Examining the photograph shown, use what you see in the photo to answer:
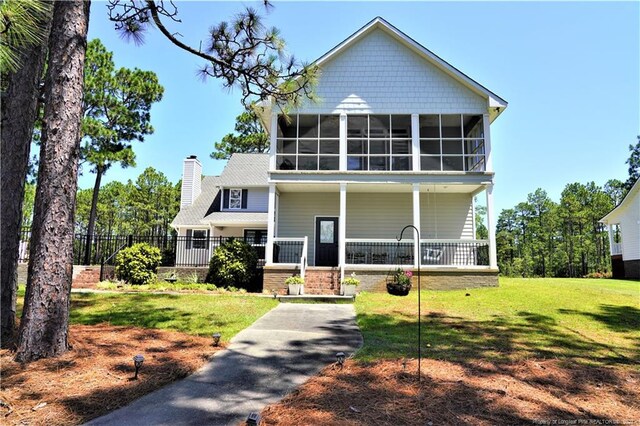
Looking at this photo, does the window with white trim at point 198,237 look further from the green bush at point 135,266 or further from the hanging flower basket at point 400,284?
the hanging flower basket at point 400,284

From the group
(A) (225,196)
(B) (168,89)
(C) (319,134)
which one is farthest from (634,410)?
(B) (168,89)

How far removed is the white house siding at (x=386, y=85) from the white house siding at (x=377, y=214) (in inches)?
146

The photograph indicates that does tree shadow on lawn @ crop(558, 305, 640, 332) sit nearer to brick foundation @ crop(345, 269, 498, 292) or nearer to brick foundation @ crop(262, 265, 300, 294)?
brick foundation @ crop(345, 269, 498, 292)

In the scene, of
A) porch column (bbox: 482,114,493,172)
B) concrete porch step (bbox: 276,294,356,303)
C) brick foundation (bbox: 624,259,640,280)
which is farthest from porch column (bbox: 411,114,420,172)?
brick foundation (bbox: 624,259,640,280)

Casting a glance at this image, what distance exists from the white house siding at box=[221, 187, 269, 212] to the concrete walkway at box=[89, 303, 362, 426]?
47.1 ft

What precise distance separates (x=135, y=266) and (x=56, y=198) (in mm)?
10746

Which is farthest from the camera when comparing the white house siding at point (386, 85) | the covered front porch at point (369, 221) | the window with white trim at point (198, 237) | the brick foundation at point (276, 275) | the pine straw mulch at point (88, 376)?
the window with white trim at point (198, 237)

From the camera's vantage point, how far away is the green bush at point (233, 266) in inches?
537

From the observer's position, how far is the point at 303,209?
1659 cm

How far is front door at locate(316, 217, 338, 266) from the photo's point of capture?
16219mm

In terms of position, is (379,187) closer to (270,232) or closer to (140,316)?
(270,232)

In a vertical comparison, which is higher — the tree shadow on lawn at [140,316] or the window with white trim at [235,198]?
the window with white trim at [235,198]

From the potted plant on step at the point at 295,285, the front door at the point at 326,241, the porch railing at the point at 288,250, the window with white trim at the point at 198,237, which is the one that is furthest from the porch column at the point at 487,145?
the window with white trim at the point at 198,237

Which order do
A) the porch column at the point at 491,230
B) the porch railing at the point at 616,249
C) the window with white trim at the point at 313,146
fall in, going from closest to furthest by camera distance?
the porch column at the point at 491,230 → the window with white trim at the point at 313,146 → the porch railing at the point at 616,249
